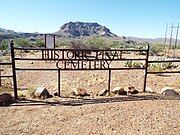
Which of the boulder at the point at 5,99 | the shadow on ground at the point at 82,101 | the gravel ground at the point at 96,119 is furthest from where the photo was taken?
the shadow on ground at the point at 82,101

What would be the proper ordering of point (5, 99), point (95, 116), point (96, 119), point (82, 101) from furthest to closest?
point (82, 101) → point (5, 99) → point (95, 116) → point (96, 119)

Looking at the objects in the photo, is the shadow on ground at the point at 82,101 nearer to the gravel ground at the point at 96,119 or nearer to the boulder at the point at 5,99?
the boulder at the point at 5,99

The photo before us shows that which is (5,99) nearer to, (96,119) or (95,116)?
(95,116)

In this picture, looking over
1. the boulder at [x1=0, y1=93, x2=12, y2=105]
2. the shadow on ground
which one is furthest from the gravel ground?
the boulder at [x1=0, y1=93, x2=12, y2=105]

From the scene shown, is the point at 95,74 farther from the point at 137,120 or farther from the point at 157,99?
the point at 137,120

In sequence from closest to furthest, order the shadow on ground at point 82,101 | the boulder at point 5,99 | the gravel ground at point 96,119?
the gravel ground at point 96,119 < the boulder at point 5,99 < the shadow on ground at point 82,101

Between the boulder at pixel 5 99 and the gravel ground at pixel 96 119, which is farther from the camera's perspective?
the boulder at pixel 5 99

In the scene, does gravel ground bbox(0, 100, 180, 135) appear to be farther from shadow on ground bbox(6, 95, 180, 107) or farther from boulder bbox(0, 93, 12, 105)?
boulder bbox(0, 93, 12, 105)

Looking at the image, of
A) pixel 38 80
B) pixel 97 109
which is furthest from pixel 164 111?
pixel 38 80

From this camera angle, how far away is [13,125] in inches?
278

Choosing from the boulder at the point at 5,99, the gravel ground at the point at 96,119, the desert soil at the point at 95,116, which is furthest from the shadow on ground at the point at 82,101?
the gravel ground at the point at 96,119

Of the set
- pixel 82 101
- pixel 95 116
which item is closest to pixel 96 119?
pixel 95 116

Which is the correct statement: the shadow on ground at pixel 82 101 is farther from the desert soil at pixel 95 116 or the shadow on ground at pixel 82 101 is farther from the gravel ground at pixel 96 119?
the gravel ground at pixel 96 119

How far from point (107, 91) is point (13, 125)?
4050 millimetres
